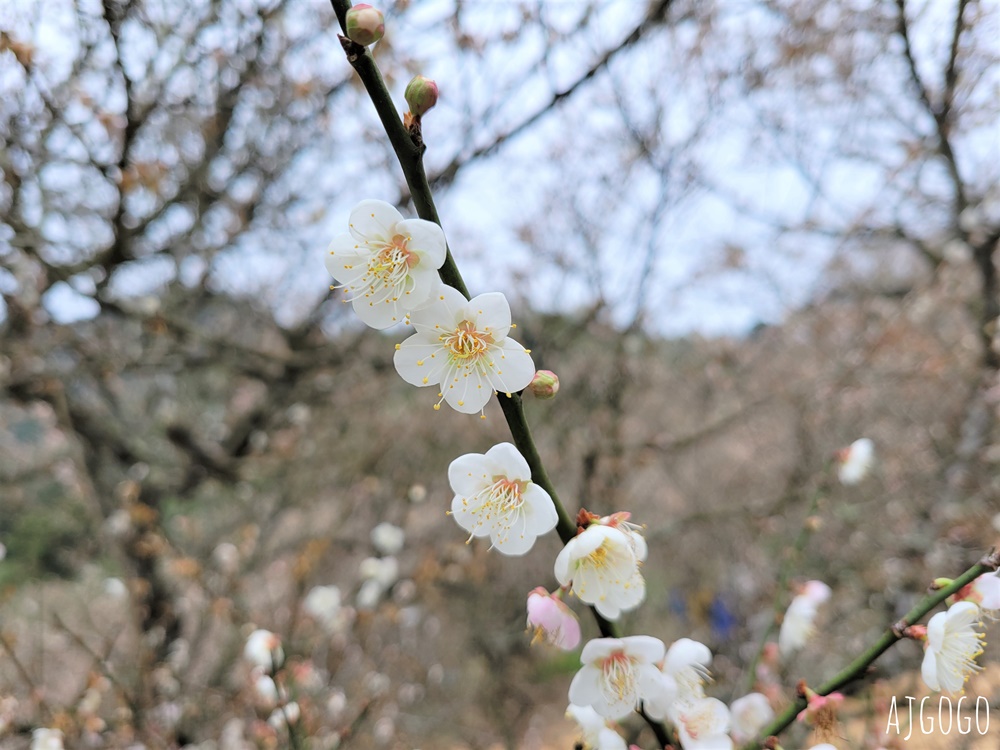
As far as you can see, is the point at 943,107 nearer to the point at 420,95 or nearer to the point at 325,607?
the point at 420,95

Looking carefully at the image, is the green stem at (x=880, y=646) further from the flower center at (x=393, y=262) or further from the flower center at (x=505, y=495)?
the flower center at (x=393, y=262)

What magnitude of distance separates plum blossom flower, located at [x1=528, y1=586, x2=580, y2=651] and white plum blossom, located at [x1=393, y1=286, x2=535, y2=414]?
317 millimetres

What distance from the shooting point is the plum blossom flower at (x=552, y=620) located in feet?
2.91

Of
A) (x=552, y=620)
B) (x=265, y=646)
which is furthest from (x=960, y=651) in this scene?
(x=265, y=646)

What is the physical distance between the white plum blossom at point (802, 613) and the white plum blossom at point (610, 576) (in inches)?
40.4

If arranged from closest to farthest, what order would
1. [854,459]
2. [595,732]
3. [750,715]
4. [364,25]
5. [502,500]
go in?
[364,25] → [502,500] → [595,732] → [750,715] → [854,459]

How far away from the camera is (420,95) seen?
73 centimetres

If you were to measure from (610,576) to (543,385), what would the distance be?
34cm

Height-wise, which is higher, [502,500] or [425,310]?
[425,310]

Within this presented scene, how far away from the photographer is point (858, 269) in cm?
531

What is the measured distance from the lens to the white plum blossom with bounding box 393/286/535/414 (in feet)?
2.73

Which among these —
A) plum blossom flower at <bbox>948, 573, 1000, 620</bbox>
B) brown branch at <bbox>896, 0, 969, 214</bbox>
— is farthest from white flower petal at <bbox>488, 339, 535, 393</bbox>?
brown branch at <bbox>896, 0, 969, 214</bbox>

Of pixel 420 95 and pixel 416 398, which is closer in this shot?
pixel 420 95

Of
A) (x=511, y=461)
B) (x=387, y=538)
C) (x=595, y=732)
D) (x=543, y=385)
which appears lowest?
(x=595, y=732)
